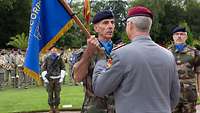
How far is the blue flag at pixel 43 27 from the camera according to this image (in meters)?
5.29

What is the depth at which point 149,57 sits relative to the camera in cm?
412

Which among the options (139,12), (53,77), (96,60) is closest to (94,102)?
(96,60)

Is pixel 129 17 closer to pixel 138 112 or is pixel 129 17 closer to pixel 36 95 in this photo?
pixel 138 112

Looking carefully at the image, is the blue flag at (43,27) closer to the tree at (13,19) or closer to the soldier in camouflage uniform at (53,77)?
the soldier in camouflage uniform at (53,77)

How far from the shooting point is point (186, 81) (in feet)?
26.8

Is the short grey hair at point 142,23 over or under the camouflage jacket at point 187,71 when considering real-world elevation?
over

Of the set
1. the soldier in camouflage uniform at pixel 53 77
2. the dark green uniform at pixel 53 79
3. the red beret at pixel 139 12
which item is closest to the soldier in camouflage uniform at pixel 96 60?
the red beret at pixel 139 12

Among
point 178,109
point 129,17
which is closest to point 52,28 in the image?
point 129,17

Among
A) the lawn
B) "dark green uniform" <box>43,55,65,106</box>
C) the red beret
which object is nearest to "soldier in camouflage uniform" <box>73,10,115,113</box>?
the red beret

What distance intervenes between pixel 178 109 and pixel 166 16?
201ft

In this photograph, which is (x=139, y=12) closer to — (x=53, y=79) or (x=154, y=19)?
(x=53, y=79)

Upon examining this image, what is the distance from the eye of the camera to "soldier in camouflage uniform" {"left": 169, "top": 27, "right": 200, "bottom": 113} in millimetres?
8141

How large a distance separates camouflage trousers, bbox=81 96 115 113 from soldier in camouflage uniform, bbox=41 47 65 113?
7.73 meters

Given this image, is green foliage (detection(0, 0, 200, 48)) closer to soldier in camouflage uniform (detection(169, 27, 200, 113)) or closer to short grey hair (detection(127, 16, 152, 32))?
soldier in camouflage uniform (detection(169, 27, 200, 113))
